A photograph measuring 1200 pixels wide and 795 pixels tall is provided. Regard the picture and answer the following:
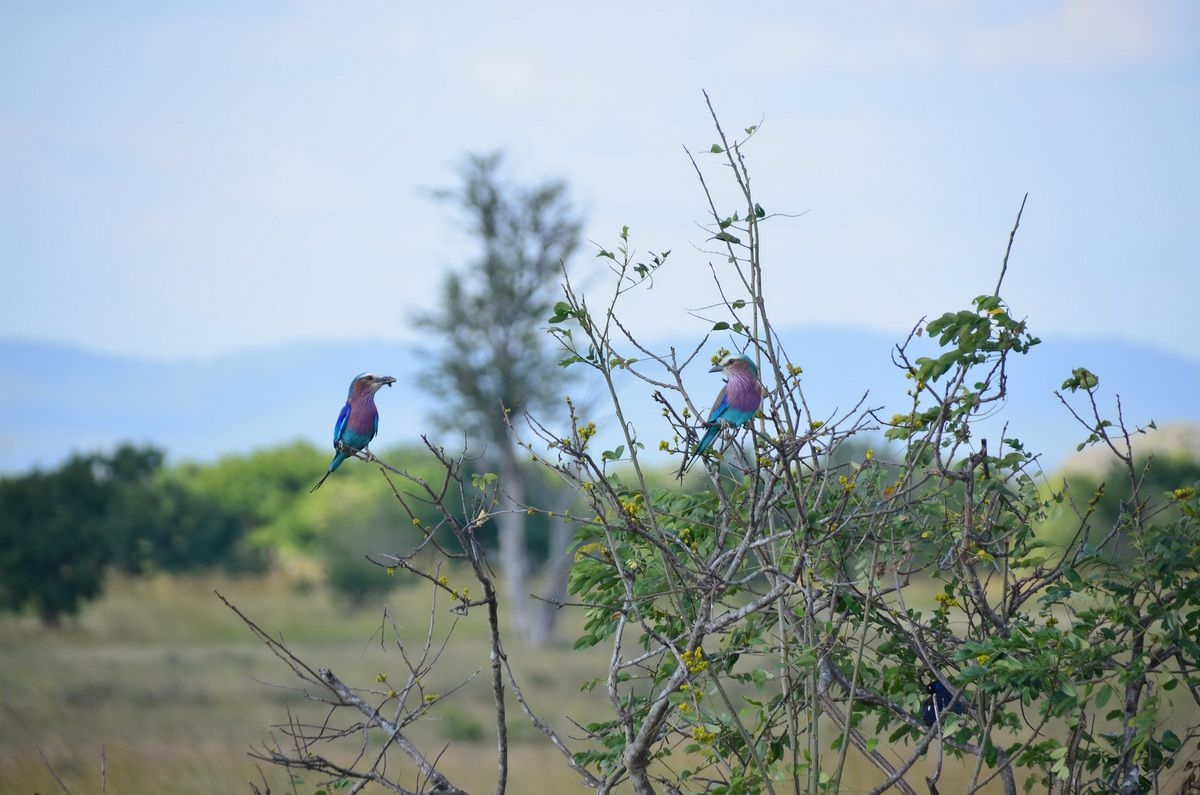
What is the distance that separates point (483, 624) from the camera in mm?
28984

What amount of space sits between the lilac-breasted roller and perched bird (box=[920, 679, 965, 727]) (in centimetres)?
97

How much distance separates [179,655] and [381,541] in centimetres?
1271

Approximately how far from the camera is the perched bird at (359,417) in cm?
486

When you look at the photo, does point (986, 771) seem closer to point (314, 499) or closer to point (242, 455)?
point (314, 499)

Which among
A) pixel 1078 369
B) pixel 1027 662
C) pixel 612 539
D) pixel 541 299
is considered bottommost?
pixel 1027 662

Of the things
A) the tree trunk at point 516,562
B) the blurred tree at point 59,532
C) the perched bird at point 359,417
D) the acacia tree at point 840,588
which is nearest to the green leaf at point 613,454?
the acacia tree at point 840,588

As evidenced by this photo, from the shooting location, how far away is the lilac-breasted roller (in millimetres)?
3746

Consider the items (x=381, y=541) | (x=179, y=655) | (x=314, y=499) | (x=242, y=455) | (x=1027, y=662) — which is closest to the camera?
(x=1027, y=662)

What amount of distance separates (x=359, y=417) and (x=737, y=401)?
1701 mm

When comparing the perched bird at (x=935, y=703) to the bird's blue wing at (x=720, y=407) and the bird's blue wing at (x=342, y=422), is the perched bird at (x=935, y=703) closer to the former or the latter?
the bird's blue wing at (x=720, y=407)

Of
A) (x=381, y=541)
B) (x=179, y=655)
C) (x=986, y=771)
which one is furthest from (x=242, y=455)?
(x=986, y=771)

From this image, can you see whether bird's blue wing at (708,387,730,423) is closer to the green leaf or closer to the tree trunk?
the green leaf

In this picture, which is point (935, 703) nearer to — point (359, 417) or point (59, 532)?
point (359, 417)

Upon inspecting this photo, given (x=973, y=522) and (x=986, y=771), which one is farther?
(x=986, y=771)
